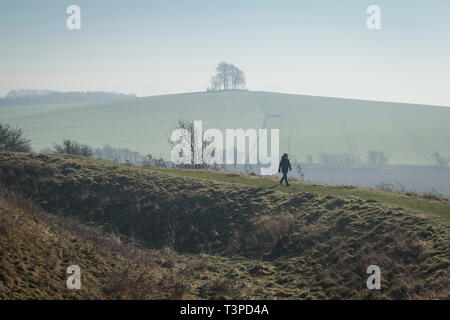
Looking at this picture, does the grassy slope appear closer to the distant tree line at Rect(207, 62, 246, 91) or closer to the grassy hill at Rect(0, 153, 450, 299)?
the grassy hill at Rect(0, 153, 450, 299)

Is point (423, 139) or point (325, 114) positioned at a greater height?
point (325, 114)

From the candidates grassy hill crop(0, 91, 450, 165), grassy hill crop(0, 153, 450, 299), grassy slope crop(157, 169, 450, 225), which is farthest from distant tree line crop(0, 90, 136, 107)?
grassy slope crop(157, 169, 450, 225)

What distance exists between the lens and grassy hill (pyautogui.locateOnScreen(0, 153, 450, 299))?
1347cm

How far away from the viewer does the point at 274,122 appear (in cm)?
9656

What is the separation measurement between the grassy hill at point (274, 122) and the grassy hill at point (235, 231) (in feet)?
158

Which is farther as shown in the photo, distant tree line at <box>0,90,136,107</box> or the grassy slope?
distant tree line at <box>0,90,136,107</box>

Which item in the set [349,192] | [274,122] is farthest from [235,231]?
[274,122]

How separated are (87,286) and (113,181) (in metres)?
16.8

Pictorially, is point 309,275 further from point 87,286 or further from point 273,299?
point 87,286

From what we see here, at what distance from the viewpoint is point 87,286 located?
1183cm

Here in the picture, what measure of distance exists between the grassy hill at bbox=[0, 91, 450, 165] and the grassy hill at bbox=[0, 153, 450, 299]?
1897 inches

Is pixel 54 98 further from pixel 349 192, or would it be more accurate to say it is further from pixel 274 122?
pixel 349 192

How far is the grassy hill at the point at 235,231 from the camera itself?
13.5 m
